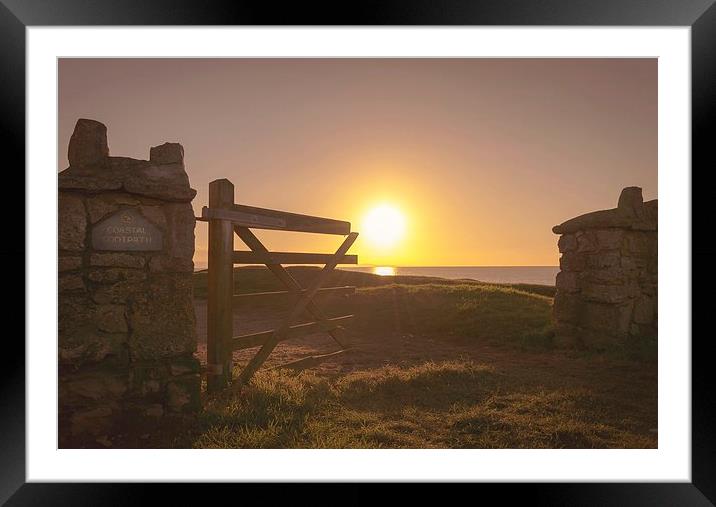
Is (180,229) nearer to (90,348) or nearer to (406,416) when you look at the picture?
(90,348)

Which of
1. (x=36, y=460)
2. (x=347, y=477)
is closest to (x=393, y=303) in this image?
(x=347, y=477)

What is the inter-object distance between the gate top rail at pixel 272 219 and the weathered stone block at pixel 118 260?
887mm

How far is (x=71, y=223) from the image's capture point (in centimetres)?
323

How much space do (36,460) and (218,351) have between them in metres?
1.63

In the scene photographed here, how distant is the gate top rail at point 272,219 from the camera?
4.14m

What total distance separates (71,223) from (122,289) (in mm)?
693

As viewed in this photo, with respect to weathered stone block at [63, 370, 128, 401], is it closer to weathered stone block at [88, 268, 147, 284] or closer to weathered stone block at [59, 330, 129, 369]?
weathered stone block at [59, 330, 129, 369]

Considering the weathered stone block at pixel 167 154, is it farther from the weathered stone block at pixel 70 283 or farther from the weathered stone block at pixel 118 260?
the weathered stone block at pixel 70 283

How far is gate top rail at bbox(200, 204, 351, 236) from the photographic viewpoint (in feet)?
13.6

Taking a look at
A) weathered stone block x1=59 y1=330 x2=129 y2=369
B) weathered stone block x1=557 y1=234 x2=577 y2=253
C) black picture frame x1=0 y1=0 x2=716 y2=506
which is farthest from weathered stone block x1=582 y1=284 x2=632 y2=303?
weathered stone block x1=59 y1=330 x2=129 y2=369

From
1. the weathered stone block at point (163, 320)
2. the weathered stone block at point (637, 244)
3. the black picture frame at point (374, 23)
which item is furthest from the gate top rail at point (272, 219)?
the weathered stone block at point (637, 244)

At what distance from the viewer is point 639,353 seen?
19.8 feet

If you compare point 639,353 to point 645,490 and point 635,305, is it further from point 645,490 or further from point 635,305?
point 645,490

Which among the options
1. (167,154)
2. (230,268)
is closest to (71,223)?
(167,154)
